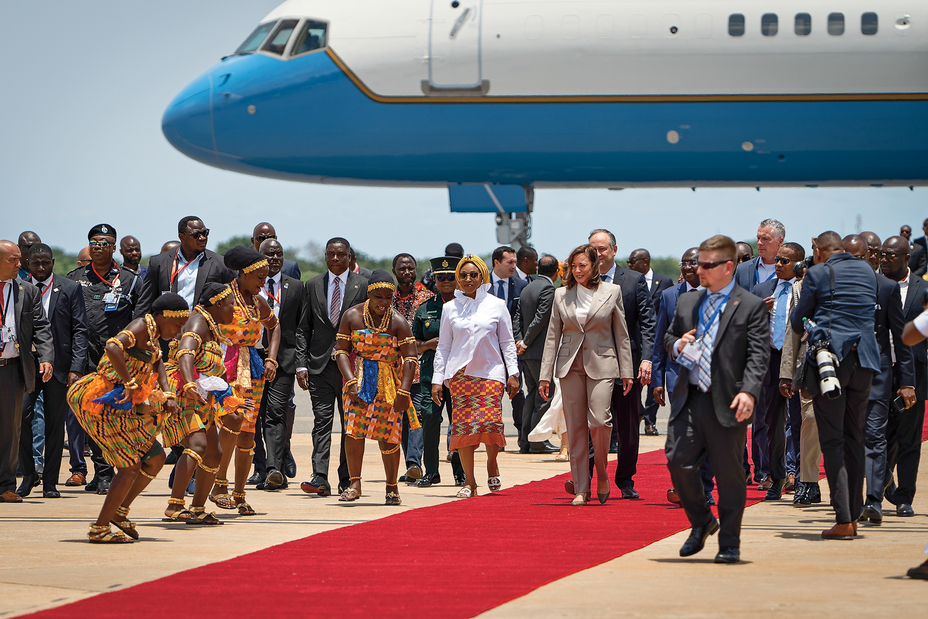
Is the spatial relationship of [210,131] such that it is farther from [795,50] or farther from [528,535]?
[528,535]

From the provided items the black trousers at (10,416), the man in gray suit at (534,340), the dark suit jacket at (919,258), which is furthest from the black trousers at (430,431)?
the dark suit jacket at (919,258)

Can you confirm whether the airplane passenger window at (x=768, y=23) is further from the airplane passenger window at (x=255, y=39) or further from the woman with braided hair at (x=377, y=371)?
the woman with braided hair at (x=377, y=371)

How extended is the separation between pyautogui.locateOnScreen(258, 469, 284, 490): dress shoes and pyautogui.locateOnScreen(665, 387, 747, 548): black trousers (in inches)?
171

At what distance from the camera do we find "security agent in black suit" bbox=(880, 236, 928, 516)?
26.2 feet

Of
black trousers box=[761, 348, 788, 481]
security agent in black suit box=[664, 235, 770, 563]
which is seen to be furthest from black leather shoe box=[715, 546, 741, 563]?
black trousers box=[761, 348, 788, 481]

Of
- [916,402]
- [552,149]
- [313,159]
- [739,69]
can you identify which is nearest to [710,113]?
[739,69]

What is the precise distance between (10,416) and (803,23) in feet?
41.1

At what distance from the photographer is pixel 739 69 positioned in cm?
1702

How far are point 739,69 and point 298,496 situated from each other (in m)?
10.6

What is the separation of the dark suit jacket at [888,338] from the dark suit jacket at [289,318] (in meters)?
4.65

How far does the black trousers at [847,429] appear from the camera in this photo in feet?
22.8

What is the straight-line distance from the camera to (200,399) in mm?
7234

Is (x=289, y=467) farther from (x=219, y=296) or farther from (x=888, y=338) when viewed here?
(x=888, y=338)

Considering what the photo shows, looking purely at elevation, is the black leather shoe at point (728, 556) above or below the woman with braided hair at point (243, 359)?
below
